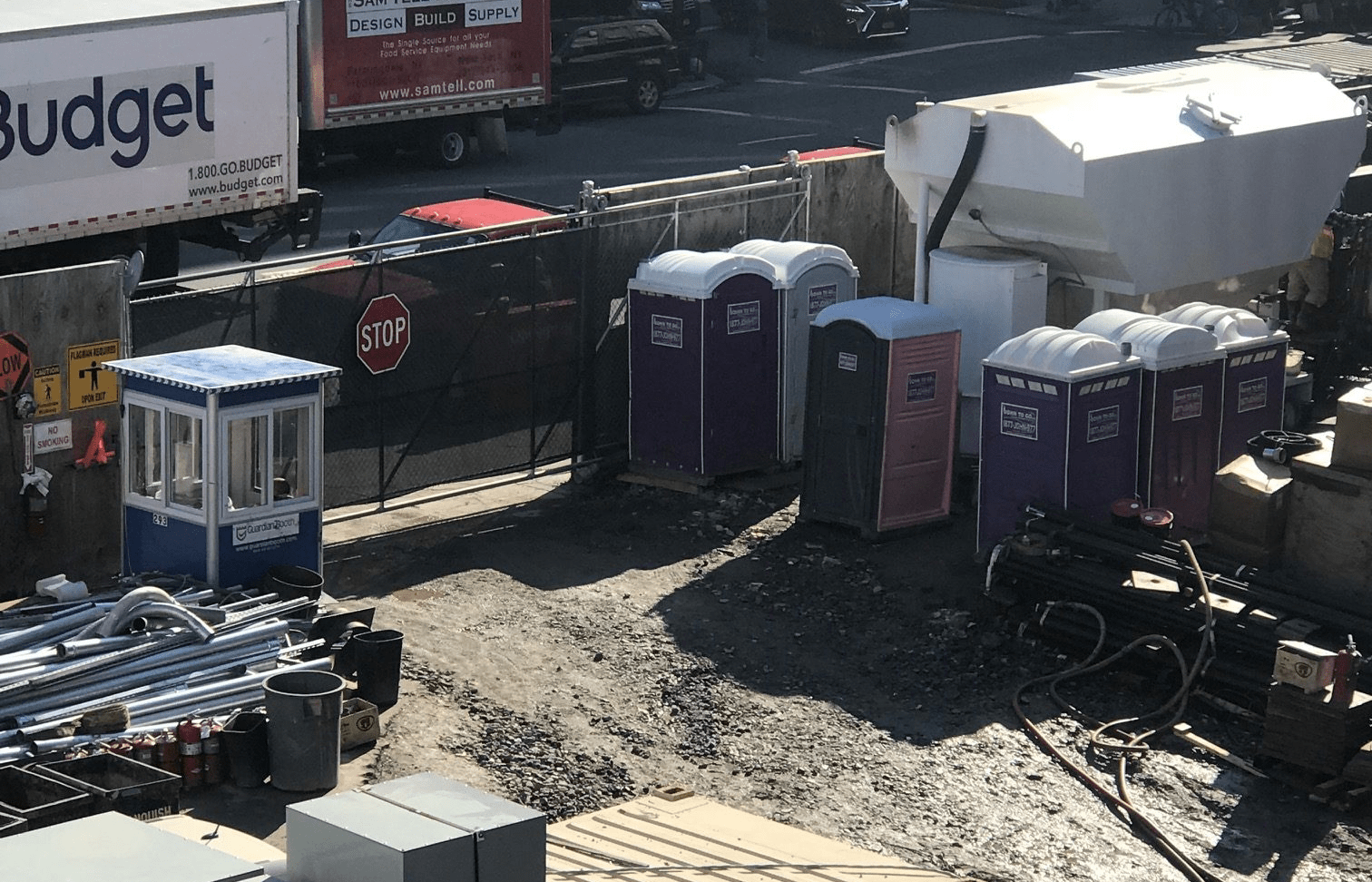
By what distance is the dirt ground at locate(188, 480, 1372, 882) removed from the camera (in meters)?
11.3

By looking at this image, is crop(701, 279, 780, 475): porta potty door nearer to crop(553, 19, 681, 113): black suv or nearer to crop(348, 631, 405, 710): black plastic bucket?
crop(348, 631, 405, 710): black plastic bucket

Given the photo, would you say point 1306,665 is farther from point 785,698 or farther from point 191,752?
point 191,752

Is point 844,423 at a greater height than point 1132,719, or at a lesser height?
greater

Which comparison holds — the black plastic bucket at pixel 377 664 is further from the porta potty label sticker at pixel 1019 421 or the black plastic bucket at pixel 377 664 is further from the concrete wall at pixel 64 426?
the porta potty label sticker at pixel 1019 421

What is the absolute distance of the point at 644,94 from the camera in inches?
1385

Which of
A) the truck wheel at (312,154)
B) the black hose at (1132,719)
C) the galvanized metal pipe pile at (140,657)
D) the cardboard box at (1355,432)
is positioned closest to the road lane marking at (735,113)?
the truck wheel at (312,154)

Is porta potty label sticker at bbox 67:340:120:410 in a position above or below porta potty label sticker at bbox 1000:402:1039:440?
above

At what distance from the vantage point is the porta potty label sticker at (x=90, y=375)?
13.6 m

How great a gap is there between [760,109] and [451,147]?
757 centimetres

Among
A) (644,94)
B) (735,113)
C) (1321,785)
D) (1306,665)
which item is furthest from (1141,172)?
(735,113)

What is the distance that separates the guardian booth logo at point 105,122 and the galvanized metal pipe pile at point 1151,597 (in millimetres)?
9829

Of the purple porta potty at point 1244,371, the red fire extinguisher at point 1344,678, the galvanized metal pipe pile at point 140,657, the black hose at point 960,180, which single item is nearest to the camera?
the galvanized metal pipe pile at point 140,657

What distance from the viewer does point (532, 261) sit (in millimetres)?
16609

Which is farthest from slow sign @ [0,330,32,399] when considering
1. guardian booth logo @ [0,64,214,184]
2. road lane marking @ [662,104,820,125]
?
road lane marking @ [662,104,820,125]
